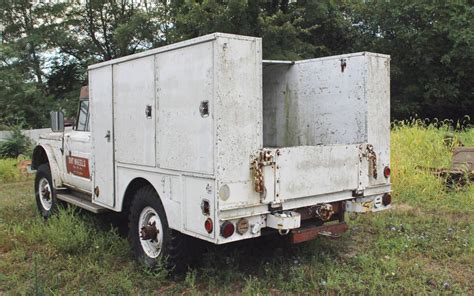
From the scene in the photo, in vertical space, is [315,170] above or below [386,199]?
above

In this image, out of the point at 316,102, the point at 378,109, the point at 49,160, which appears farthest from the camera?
the point at 49,160

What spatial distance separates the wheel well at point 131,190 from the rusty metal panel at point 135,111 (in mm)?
206

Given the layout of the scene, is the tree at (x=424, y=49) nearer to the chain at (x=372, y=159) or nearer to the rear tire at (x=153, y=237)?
the chain at (x=372, y=159)

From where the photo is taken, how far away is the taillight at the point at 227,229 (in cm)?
378

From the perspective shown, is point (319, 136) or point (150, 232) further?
point (319, 136)

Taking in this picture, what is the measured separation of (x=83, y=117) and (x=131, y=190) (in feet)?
6.98

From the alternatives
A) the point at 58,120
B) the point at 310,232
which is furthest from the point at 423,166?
the point at 58,120

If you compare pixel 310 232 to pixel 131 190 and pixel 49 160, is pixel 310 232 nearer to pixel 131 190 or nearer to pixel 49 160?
pixel 131 190

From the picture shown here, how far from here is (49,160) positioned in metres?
7.04

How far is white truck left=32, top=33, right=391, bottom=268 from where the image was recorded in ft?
12.6

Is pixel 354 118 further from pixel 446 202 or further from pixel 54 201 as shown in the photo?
pixel 54 201

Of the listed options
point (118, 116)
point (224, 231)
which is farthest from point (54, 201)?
point (224, 231)

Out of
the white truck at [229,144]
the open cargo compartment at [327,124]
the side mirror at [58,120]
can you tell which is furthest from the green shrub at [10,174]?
the open cargo compartment at [327,124]

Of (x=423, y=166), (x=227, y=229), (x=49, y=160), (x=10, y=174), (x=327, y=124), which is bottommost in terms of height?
(x=10, y=174)
